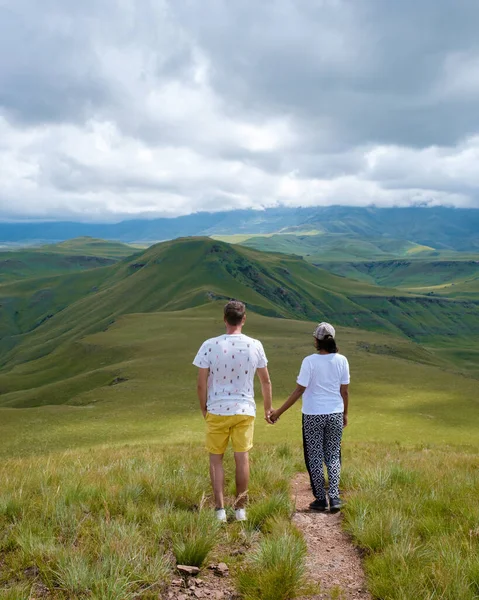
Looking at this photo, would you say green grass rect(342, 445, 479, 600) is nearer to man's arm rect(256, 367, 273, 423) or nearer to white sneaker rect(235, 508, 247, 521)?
white sneaker rect(235, 508, 247, 521)

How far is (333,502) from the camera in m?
8.36

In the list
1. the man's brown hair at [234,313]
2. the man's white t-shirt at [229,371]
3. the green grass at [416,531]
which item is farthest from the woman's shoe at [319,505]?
the man's brown hair at [234,313]

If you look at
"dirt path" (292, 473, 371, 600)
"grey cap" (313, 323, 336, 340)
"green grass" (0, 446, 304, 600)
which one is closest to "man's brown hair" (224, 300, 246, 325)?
"grey cap" (313, 323, 336, 340)

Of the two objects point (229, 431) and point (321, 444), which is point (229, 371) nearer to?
point (229, 431)

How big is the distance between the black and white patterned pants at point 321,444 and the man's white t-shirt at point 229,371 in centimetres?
159

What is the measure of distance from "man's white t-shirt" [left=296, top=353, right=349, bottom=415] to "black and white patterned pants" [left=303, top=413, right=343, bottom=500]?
0.55 feet

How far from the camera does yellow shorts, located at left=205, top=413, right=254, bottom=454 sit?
7.84m

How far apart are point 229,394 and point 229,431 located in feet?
2.26

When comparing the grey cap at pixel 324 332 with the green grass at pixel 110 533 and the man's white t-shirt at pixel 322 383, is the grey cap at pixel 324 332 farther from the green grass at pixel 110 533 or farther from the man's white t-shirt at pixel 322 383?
the green grass at pixel 110 533

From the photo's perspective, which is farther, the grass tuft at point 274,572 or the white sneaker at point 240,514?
the white sneaker at point 240,514

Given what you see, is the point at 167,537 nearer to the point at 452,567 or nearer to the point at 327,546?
the point at 327,546

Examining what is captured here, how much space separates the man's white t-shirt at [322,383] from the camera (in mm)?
8750

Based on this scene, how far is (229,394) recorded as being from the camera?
311 inches

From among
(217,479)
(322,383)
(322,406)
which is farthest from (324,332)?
(217,479)
